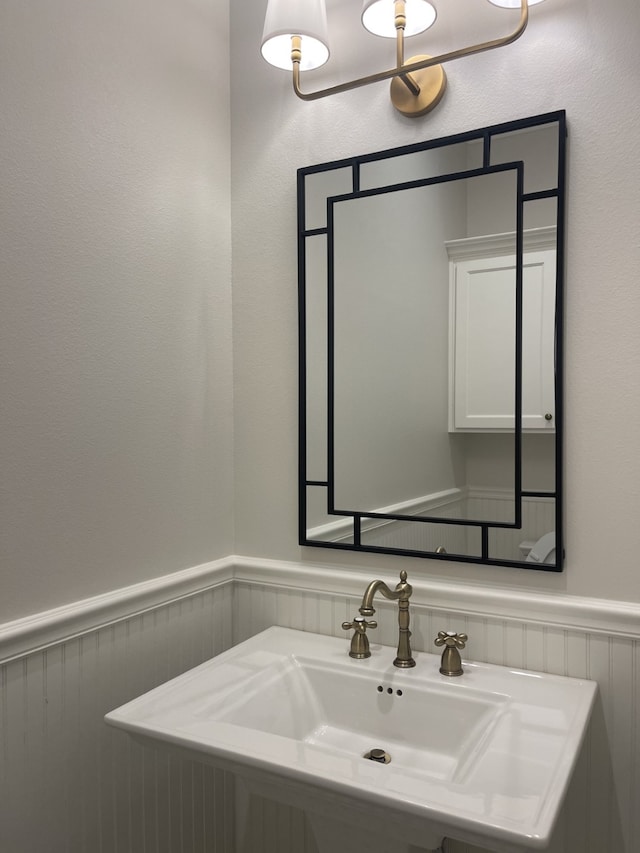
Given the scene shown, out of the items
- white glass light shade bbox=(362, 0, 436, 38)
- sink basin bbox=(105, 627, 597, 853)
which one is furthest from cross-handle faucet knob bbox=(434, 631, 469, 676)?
white glass light shade bbox=(362, 0, 436, 38)

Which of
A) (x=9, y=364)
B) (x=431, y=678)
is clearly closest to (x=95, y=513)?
(x=9, y=364)

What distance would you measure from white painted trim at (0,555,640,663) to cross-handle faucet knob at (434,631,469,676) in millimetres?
88

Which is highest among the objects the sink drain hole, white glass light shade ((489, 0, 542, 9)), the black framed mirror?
white glass light shade ((489, 0, 542, 9))

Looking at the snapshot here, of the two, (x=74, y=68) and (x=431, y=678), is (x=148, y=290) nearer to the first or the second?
(x=74, y=68)

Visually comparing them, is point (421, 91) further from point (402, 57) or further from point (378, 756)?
point (378, 756)

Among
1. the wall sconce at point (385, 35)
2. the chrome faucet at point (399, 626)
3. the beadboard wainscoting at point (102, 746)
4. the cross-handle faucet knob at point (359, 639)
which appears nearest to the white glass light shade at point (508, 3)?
the wall sconce at point (385, 35)

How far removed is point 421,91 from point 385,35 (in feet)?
0.44

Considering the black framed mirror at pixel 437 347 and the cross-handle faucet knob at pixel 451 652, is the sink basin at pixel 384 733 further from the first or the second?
the black framed mirror at pixel 437 347

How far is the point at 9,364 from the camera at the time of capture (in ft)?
3.73

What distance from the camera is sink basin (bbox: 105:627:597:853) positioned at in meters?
0.89

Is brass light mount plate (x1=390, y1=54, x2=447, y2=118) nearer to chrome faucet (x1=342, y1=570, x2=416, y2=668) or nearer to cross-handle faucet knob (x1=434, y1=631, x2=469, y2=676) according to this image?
chrome faucet (x1=342, y1=570, x2=416, y2=668)

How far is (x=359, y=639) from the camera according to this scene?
1404 millimetres

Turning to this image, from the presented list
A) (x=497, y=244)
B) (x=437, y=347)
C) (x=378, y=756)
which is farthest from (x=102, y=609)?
(x=497, y=244)

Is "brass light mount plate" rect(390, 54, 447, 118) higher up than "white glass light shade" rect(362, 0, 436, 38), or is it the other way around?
"white glass light shade" rect(362, 0, 436, 38)
